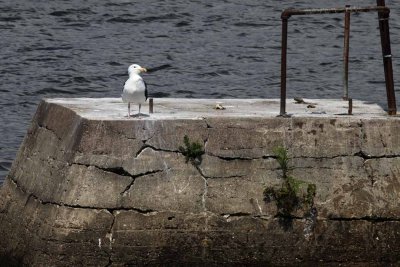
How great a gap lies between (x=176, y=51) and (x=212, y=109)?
11.1 metres

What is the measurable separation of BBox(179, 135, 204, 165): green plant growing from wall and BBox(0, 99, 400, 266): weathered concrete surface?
4cm

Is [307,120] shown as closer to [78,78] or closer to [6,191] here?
[6,191]

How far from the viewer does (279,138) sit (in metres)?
9.84

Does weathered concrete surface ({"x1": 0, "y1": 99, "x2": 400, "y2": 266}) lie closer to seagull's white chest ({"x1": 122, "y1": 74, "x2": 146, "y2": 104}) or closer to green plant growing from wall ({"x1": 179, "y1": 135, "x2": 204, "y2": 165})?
green plant growing from wall ({"x1": 179, "y1": 135, "x2": 204, "y2": 165})

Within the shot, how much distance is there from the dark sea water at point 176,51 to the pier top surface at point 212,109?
439 centimetres

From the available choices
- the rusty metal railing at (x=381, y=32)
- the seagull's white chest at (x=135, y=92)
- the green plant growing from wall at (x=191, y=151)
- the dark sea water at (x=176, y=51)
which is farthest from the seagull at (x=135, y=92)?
the dark sea water at (x=176, y=51)

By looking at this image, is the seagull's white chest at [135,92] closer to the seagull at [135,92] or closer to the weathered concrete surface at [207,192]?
the seagull at [135,92]

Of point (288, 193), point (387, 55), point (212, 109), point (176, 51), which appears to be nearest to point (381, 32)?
point (387, 55)

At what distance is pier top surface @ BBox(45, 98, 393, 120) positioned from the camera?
998cm

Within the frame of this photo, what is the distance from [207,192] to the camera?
9.70m

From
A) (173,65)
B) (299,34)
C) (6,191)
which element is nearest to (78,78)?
(173,65)

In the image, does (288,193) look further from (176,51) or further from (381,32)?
(176,51)

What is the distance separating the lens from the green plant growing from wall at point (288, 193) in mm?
9766

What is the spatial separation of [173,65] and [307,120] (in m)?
10.7
